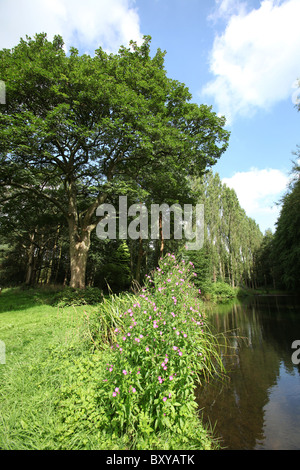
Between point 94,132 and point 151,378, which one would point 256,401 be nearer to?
point 151,378

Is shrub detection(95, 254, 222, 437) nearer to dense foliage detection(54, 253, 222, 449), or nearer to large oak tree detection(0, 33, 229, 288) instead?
dense foliage detection(54, 253, 222, 449)

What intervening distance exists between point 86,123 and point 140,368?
12579 millimetres

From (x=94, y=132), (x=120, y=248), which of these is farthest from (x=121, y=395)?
(x=120, y=248)

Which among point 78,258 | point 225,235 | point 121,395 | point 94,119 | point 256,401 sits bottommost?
point 256,401

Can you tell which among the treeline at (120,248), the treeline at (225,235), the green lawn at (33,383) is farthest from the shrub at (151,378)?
the treeline at (225,235)

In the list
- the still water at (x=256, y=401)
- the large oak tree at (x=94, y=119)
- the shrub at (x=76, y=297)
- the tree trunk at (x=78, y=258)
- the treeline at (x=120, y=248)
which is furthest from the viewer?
the treeline at (x=120, y=248)

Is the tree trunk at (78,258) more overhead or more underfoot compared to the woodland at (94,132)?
more underfoot

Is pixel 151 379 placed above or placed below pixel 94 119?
below

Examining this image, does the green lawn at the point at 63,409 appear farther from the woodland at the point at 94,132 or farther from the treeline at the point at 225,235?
the treeline at the point at 225,235

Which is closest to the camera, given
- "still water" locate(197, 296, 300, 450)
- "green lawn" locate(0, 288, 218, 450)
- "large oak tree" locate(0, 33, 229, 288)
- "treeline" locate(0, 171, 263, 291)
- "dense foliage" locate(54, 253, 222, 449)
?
"green lawn" locate(0, 288, 218, 450)

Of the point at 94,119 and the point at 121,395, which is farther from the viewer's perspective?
the point at 94,119

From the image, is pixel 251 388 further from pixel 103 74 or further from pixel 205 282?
pixel 205 282

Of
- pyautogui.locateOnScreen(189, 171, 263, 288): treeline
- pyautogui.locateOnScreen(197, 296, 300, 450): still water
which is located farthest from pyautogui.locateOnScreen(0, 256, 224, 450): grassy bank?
pyautogui.locateOnScreen(189, 171, 263, 288): treeline

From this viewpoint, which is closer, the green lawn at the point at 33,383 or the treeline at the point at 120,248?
the green lawn at the point at 33,383
